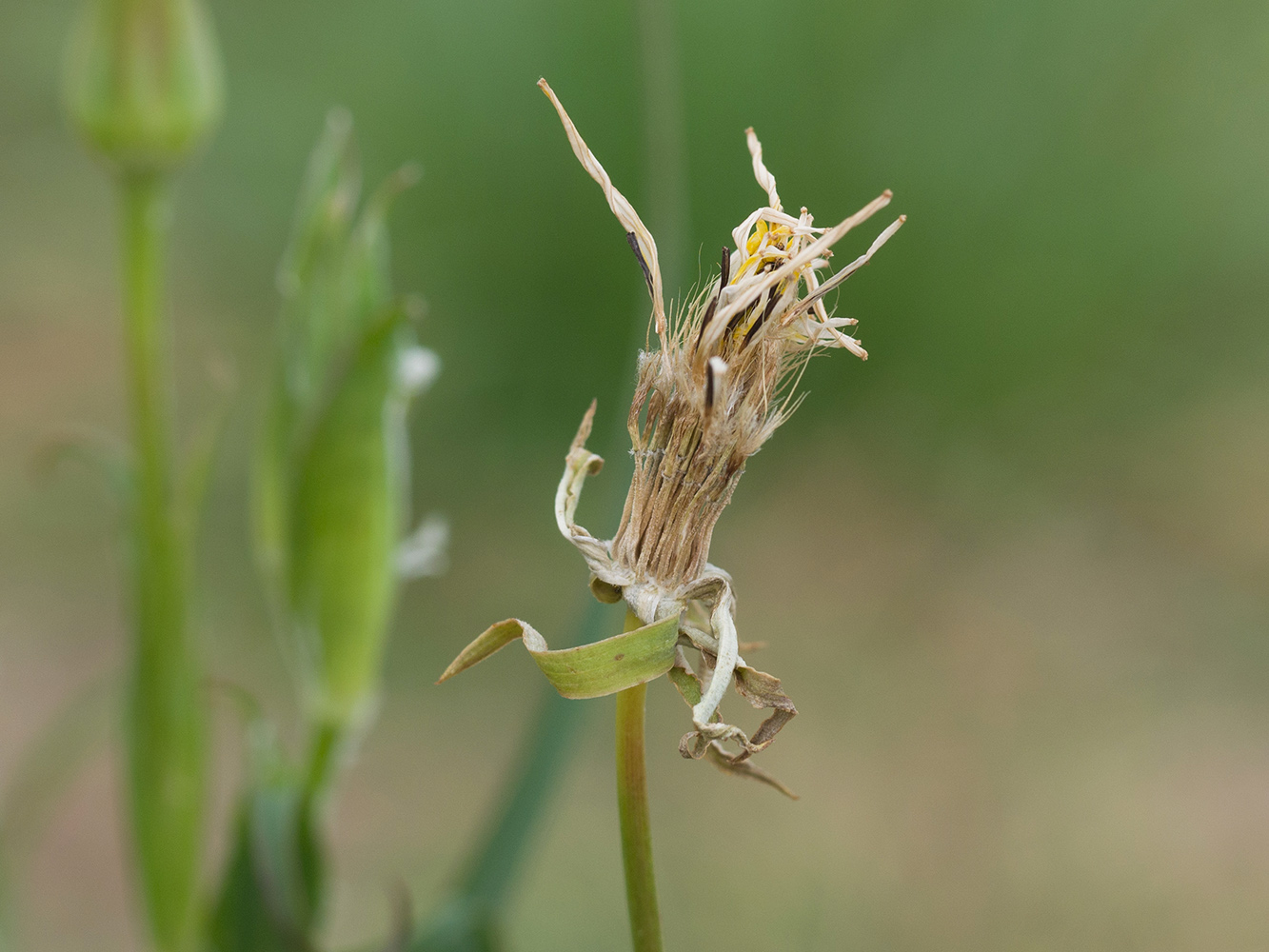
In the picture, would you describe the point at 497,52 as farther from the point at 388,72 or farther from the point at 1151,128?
the point at 1151,128

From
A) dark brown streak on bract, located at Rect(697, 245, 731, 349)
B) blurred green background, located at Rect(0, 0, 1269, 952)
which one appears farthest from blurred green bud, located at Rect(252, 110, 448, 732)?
blurred green background, located at Rect(0, 0, 1269, 952)

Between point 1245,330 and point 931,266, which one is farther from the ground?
point 1245,330

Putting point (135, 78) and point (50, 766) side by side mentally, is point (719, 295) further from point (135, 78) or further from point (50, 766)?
point (50, 766)

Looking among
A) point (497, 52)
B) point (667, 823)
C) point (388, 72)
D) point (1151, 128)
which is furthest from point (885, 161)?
point (667, 823)

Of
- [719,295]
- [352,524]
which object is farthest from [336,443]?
[719,295]

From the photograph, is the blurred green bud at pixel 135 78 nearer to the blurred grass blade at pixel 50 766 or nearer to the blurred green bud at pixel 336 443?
the blurred green bud at pixel 336 443

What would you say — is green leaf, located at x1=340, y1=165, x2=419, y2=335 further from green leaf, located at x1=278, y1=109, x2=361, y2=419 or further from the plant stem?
the plant stem

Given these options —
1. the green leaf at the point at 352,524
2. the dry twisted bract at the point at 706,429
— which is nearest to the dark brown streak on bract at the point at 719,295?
the dry twisted bract at the point at 706,429
